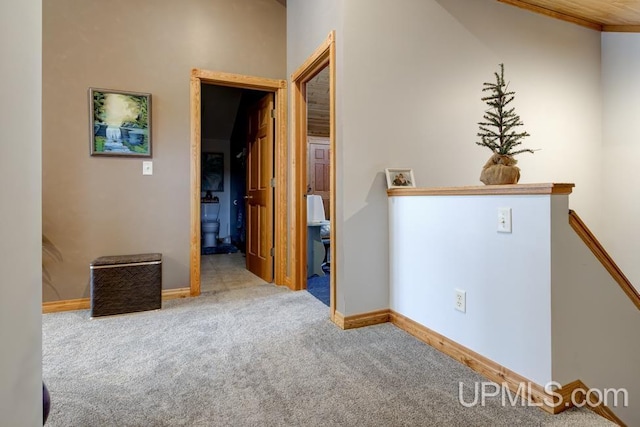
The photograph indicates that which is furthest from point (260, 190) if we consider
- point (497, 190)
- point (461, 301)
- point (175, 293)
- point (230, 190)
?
point (230, 190)

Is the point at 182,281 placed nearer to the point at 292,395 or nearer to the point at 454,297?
the point at 292,395

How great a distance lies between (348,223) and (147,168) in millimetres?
1897

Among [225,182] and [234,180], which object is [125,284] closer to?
[234,180]

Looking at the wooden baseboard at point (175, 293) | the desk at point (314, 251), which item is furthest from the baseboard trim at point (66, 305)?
the desk at point (314, 251)

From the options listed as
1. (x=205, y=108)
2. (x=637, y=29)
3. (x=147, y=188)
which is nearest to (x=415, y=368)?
(x=147, y=188)

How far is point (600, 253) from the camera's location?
1550 mm

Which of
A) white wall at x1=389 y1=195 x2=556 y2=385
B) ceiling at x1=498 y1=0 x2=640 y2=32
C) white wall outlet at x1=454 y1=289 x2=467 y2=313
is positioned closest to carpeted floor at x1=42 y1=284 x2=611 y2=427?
white wall at x1=389 y1=195 x2=556 y2=385

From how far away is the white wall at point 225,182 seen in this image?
22.3 feet

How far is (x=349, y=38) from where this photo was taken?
231 cm

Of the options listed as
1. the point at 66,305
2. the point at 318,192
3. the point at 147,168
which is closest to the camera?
the point at 66,305

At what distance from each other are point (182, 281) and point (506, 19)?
3.78 meters

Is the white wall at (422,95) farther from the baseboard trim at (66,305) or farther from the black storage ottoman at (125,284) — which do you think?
the baseboard trim at (66,305)

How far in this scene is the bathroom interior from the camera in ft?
13.3
